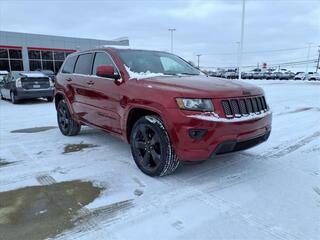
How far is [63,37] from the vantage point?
39.0 m

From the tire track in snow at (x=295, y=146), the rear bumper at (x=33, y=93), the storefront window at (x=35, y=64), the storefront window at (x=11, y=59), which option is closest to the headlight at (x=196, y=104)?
the tire track in snow at (x=295, y=146)

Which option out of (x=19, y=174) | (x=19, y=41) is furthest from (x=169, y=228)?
Answer: (x=19, y=41)

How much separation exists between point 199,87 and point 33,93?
1165 cm

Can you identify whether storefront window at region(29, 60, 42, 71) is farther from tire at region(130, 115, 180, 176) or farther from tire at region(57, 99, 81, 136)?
tire at region(130, 115, 180, 176)

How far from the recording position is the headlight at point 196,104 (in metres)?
3.49

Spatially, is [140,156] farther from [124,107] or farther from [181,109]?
[181,109]

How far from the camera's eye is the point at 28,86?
13.4 meters

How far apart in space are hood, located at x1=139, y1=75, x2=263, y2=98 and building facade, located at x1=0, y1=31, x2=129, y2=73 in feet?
103

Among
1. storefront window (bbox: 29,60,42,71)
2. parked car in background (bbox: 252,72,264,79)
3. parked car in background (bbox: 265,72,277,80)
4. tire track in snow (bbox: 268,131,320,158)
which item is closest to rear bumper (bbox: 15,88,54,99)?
tire track in snow (bbox: 268,131,320,158)

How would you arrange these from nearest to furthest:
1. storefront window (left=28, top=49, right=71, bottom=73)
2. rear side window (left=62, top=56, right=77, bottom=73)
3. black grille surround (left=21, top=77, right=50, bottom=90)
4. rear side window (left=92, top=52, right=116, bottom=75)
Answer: rear side window (left=92, top=52, right=116, bottom=75)
rear side window (left=62, top=56, right=77, bottom=73)
black grille surround (left=21, top=77, right=50, bottom=90)
storefront window (left=28, top=49, right=71, bottom=73)

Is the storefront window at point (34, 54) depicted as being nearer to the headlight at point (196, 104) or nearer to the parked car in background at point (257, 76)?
the headlight at point (196, 104)

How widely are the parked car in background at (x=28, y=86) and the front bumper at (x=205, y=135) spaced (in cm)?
1154

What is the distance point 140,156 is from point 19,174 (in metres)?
1.73

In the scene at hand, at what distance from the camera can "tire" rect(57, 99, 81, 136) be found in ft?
20.9
